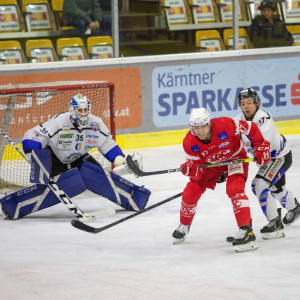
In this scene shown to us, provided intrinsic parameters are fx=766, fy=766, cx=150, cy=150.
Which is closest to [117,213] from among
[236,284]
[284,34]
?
[236,284]

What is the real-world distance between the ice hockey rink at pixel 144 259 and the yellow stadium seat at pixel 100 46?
2.25 m

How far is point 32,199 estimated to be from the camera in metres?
5.46

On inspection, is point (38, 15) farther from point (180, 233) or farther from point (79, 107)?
point (180, 233)

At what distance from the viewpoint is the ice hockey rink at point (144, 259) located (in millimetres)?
3855

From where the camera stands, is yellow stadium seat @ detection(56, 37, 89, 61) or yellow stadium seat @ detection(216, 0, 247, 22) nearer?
yellow stadium seat @ detection(56, 37, 89, 61)

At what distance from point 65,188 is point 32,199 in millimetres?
256

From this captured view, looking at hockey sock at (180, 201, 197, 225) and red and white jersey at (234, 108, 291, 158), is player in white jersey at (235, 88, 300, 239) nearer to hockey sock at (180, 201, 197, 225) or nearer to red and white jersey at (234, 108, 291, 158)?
red and white jersey at (234, 108, 291, 158)

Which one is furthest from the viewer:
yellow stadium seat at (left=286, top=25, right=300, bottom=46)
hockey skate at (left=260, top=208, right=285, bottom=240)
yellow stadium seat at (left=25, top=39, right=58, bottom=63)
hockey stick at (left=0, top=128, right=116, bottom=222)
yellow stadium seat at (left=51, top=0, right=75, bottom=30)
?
yellow stadium seat at (left=286, top=25, right=300, bottom=46)

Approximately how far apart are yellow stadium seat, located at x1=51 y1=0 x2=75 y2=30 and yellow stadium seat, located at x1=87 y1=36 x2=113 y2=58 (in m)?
0.25

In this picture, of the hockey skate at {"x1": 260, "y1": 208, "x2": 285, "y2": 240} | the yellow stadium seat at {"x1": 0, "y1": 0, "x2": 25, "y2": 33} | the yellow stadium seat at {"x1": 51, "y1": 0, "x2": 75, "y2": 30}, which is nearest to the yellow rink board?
the yellow stadium seat at {"x1": 51, "y1": 0, "x2": 75, "y2": 30}

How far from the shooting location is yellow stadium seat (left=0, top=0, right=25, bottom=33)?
7.41 metres

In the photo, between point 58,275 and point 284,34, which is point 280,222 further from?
point 284,34

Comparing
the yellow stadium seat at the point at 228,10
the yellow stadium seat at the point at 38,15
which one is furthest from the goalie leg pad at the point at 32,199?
the yellow stadium seat at the point at 228,10

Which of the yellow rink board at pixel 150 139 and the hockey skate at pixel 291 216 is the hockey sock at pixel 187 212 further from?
the yellow rink board at pixel 150 139
